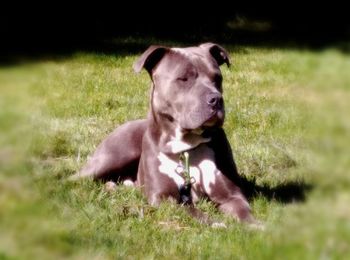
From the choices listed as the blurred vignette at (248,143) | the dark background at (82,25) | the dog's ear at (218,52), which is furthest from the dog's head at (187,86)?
the dark background at (82,25)

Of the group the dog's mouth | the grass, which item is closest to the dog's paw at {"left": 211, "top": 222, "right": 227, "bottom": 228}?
the grass

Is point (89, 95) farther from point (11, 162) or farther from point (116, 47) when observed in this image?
point (11, 162)

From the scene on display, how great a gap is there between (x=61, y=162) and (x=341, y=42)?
371 cm

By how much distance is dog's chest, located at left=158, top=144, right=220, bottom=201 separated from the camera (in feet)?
14.2

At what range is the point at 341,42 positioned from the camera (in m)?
1.76

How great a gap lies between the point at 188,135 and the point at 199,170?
0.24m

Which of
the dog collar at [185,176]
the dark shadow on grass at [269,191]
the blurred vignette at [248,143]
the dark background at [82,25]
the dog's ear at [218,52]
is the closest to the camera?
the dark background at [82,25]

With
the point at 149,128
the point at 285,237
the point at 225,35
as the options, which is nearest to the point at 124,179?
the point at 149,128

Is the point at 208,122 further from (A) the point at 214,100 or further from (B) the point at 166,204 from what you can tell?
(B) the point at 166,204

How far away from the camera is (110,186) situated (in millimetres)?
4633

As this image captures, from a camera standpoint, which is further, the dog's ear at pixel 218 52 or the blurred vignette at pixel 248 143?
the dog's ear at pixel 218 52

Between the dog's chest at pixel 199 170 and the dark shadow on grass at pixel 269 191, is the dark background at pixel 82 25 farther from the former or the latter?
the dark shadow on grass at pixel 269 191

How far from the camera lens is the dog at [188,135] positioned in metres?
4.14

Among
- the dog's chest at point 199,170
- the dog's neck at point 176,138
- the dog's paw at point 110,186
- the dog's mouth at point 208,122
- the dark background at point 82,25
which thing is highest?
the dark background at point 82,25
